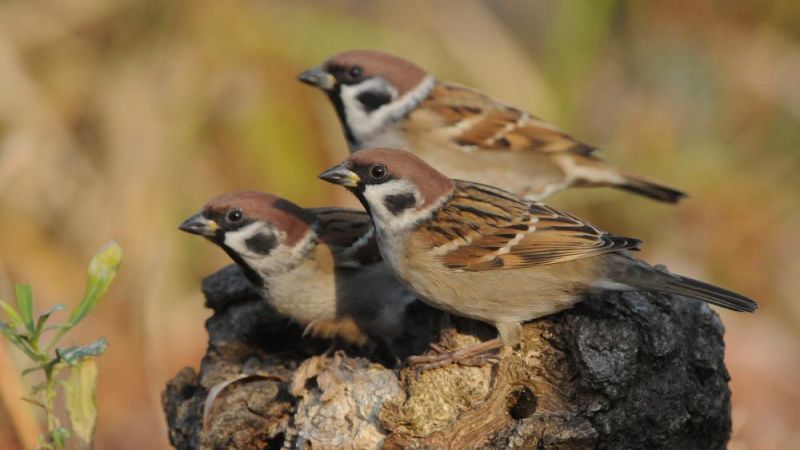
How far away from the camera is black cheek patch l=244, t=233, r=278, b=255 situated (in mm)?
3398

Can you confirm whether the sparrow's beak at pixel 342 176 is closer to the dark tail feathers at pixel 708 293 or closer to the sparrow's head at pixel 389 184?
the sparrow's head at pixel 389 184

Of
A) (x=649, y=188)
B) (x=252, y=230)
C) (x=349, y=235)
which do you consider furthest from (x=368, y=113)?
(x=649, y=188)

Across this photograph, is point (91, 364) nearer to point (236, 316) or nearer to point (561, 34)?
point (236, 316)

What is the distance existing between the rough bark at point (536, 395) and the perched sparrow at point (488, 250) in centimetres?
8

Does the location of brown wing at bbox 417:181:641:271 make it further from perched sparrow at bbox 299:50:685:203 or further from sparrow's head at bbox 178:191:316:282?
perched sparrow at bbox 299:50:685:203

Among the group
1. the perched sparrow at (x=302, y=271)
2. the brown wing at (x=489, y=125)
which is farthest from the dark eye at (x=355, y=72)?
the perched sparrow at (x=302, y=271)

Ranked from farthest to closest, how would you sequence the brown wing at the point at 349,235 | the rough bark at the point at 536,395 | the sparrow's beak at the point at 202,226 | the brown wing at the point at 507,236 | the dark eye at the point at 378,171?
1. the brown wing at the point at 349,235
2. the sparrow's beak at the point at 202,226
3. the dark eye at the point at 378,171
4. the brown wing at the point at 507,236
5. the rough bark at the point at 536,395

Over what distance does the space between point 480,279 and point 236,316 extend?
2.85 feet

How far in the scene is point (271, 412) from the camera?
3.11m

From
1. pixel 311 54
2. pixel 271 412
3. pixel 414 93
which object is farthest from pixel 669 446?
pixel 311 54

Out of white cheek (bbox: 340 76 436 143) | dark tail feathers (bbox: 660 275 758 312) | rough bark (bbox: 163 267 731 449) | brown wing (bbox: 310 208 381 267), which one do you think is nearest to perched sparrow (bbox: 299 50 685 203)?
white cheek (bbox: 340 76 436 143)

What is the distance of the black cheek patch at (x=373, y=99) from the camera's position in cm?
413

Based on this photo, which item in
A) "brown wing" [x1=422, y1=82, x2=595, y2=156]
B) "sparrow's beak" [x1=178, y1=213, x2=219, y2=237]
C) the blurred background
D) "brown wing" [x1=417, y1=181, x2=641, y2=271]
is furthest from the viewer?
the blurred background

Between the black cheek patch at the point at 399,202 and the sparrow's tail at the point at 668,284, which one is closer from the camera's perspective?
the sparrow's tail at the point at 668,284
